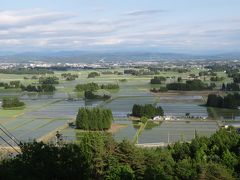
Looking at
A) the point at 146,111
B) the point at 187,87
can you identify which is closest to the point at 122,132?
the point at 146,111

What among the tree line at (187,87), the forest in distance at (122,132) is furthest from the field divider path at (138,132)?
the tree line at (187,87)

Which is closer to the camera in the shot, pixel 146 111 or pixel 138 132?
pixel 138 132

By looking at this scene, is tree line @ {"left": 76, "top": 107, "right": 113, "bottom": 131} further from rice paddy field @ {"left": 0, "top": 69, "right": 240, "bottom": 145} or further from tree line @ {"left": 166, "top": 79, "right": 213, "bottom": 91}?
tree line @ {"left": 166, "top": 79, "right": 213, "bottom": 91}

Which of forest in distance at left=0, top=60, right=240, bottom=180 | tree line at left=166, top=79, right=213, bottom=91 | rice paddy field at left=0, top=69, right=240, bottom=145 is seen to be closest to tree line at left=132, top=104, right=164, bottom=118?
forest in distance at left=0, top=60, right=240, bottom=180

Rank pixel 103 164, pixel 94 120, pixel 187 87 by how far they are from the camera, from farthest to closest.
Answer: pixel 187 87, pixel 94 120, pixel 103 164

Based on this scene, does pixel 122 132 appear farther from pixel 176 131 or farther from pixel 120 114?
pixel 120 114

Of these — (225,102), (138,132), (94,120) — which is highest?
(225,102)

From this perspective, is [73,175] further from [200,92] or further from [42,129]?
[200,92]
